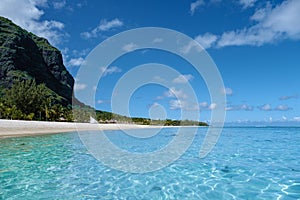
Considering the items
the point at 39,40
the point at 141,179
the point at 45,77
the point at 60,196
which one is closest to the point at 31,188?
the point at 60,196

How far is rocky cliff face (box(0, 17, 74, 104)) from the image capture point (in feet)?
374

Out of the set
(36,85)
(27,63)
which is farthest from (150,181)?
(27,63)

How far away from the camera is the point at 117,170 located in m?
10.2

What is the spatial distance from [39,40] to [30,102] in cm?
13825

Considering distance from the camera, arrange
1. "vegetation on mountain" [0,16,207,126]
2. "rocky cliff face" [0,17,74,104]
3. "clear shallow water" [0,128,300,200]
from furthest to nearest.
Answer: "rocky cliff face" [0,17,74,104]
"vegetation on mountain" [0,16,207,126]
"clear shallow water" [0,128,300,200]

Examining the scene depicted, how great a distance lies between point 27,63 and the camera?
421ft

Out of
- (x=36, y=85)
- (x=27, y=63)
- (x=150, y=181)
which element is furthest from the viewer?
(x=27, y=63)

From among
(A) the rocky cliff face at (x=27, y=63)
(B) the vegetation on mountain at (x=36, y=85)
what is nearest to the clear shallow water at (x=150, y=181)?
(B) the vegetation on mountain at (x=36, y=85)

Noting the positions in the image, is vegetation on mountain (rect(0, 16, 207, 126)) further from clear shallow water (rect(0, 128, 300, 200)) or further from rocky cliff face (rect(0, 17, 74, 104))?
clear shallow water (rect(0, 128, 300, 200))

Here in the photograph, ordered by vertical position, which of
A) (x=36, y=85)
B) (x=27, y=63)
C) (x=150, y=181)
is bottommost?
(x=150, y=181)

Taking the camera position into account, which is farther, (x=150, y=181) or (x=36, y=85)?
(x=36, y=85)

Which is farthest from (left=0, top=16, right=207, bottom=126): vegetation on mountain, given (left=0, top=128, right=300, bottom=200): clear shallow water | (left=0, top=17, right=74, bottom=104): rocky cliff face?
(left=0, top=128, right=300, bottom=200): clear shallow water

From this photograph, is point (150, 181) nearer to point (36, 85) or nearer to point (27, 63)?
point (36, 85)

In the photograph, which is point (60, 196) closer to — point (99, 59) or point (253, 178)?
point (253, 178)
